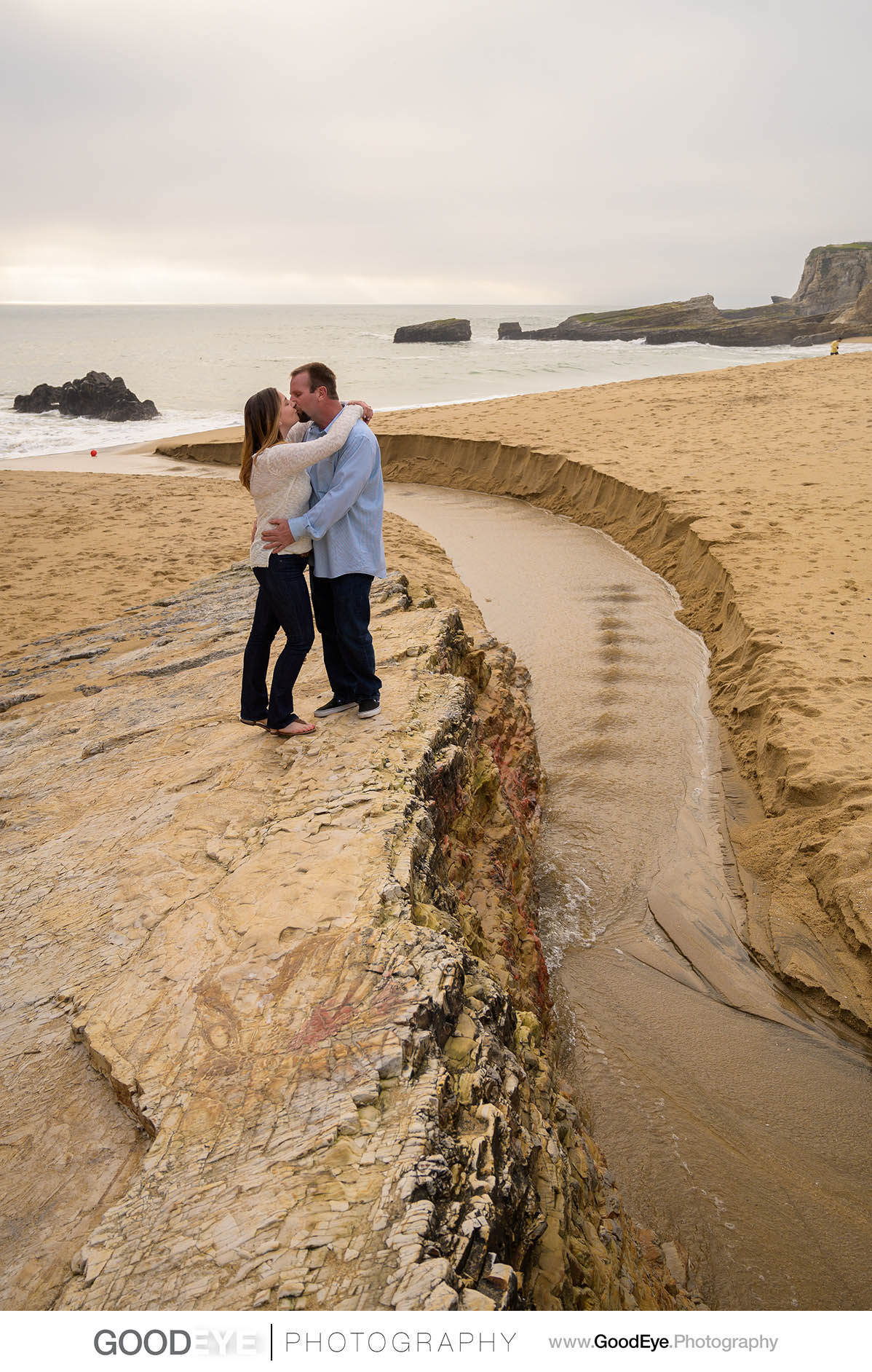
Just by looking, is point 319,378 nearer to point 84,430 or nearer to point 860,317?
point 84,430

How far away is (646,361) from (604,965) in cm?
3605

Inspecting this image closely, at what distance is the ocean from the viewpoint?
23.3 m

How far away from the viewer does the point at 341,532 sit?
3.08 metres

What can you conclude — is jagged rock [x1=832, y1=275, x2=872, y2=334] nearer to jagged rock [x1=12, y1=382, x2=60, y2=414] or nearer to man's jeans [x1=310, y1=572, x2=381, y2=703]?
jagged rock [x1=12, y1=382, x2=60, y2=414]

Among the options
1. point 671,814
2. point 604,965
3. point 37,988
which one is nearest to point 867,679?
point 671,814

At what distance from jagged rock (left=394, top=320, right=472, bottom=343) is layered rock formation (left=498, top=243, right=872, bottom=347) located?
9.35 meters

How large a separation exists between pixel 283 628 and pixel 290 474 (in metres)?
0.61

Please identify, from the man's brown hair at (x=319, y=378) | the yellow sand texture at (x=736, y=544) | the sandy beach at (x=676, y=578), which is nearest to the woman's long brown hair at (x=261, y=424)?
the man's brown hair at (x=319, y=378)

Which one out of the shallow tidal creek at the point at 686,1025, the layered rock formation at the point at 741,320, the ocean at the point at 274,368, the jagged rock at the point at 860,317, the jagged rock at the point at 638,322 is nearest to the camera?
the shallow tidal creek at the point at 686,1025

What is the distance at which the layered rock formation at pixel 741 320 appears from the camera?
51803 mm

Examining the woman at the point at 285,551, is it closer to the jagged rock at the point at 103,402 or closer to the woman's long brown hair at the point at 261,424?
the woman's long brown hair at the point at 261,424

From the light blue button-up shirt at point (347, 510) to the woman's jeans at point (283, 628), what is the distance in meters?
0.13

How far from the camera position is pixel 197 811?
2869 millimetres

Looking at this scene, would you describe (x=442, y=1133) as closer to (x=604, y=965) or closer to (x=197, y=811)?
(x=197, y=811)
